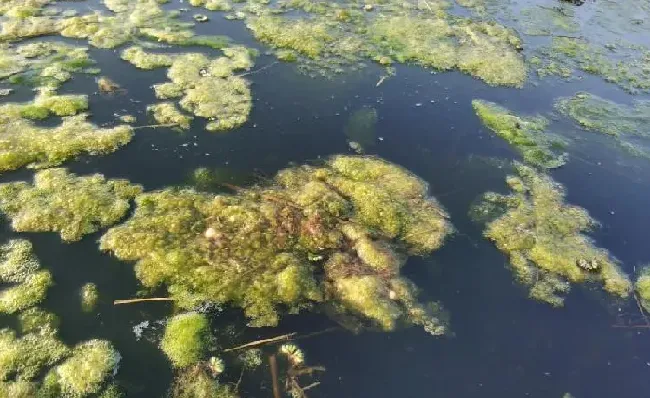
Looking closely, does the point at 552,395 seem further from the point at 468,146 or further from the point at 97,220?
the point at 97,220

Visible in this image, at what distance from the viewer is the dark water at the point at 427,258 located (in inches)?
236

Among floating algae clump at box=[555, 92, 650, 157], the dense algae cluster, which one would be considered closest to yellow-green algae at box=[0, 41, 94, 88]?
the dense algae cluster

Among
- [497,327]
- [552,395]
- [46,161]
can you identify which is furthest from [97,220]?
[552,395]

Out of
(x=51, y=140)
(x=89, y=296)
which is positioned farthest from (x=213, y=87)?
(x=89, y=296)

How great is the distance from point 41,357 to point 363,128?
7038 millimetres

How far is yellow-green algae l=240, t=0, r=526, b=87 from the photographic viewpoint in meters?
12.8

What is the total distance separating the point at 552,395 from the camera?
5.94 metres

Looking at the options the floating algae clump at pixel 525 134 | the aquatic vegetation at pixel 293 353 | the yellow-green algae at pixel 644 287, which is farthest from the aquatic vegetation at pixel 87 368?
the floating algae clump at pixel 525 134

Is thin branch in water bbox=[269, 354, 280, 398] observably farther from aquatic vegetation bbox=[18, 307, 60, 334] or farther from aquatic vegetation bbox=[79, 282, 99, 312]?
aquatic vegetation bbox=[18, 307, 60, 334]

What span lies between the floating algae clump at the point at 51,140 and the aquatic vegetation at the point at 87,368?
4.17 m

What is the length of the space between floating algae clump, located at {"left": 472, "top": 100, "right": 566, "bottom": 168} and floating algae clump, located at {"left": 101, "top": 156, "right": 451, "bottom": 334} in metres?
2.85

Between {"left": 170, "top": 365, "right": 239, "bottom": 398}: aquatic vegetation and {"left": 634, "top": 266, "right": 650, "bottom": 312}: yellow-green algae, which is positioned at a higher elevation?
{"left": 170, "top": 365, "right": 239, "bottom": 398}: aquatic vegetation

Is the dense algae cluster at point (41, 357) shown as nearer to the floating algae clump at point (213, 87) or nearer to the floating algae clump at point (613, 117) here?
the floating algae clump at point (213, 87)

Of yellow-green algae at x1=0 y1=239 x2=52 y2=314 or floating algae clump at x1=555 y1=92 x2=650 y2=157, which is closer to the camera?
yellow-green algae at x1=0 y1=239 x2=52 y2=314
